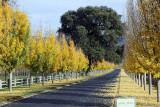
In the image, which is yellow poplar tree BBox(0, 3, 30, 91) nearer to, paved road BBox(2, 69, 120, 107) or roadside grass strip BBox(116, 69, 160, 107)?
paved road BBox(2, 69, 120, 107)

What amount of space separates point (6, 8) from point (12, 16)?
1.23 m

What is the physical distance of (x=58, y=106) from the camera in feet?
47.9

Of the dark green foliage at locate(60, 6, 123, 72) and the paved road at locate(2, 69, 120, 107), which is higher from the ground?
the dark green foliage at locate(60, 6, 123, 72)

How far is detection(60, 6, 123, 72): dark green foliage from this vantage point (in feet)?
201

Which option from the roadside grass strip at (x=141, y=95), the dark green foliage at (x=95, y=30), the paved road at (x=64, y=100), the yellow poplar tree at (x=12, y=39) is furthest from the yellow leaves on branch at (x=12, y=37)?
the dark green foliage at (x=95, y=30)

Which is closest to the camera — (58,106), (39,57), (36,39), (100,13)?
(58,106)

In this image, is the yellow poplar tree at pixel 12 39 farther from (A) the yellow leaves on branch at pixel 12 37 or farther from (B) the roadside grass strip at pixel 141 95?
(B) the roadside grass strip at pixel 141 95

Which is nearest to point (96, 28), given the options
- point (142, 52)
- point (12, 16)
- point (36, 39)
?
point (36, 39)

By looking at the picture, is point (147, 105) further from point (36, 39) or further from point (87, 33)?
point (87, 33)

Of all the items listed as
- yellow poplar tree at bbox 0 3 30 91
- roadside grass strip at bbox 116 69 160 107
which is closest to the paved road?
roadside grass strip at bbox 116 69 160 107

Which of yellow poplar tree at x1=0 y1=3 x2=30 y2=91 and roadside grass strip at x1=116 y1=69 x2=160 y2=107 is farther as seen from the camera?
yellow poplar tree at x1=0 y1=3 x2=30 y2=91

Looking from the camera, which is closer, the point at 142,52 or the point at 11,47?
the point at 142,52

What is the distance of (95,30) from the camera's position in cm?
6294

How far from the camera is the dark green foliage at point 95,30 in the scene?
61.1 m
